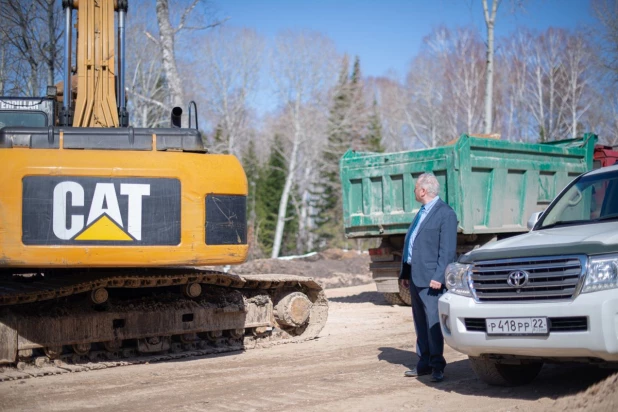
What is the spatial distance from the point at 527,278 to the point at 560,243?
0.37 m

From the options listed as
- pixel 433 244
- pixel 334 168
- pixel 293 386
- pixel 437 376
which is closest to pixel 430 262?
pixel 433 244

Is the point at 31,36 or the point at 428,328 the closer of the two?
the point at 428,328

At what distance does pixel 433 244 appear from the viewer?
674 centimetres

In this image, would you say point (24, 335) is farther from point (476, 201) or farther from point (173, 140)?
point (476, 201)

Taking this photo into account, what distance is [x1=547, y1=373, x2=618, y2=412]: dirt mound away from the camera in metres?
4.80

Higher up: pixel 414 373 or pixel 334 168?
pixel 334 168

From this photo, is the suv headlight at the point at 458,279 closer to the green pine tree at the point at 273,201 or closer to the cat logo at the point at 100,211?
the cat logo at the point at 100,211

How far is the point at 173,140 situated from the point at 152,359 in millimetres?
2416

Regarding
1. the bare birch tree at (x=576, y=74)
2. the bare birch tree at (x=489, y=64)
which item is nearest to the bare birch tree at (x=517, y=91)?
the bare birch tree at (x=576, y=74)

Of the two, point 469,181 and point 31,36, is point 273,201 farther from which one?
point 469,181

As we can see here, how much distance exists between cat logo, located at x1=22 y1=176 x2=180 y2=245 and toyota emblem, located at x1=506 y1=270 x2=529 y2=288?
3258 mm

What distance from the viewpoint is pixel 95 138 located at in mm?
7363

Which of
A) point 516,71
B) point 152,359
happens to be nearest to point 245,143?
point 516,71

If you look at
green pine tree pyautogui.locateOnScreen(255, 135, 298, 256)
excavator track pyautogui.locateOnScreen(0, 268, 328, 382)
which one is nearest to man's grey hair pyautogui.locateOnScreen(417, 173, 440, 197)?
excavator track pyautogui.locateOnScreen(0, 268, 328, 382)
